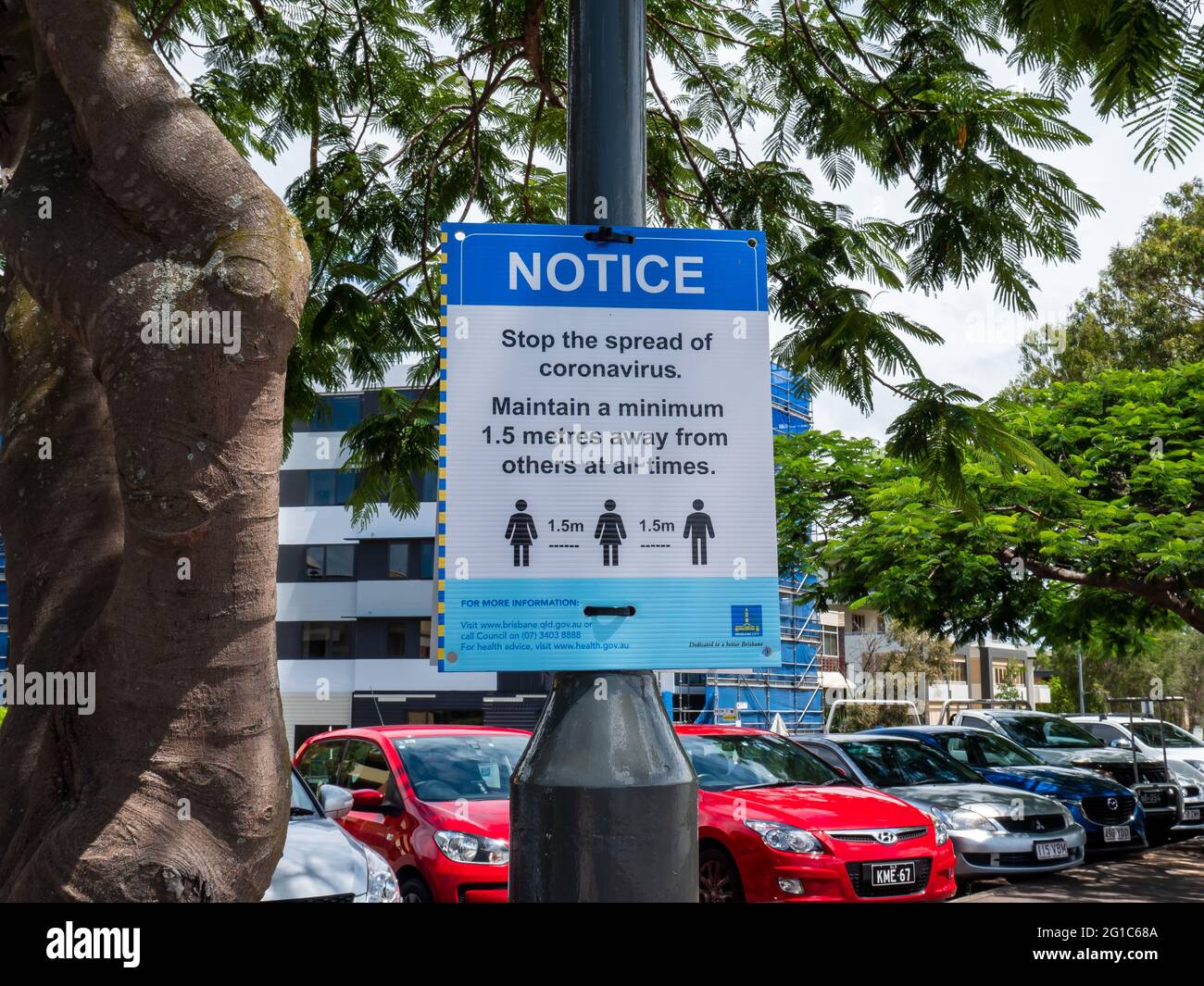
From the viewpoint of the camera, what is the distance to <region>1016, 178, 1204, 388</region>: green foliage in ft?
86.3

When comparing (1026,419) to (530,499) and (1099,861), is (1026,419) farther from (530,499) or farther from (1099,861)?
(530,499)

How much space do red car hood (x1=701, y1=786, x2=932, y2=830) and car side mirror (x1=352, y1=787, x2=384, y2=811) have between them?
262 centimetres

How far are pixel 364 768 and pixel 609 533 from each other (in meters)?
7.36

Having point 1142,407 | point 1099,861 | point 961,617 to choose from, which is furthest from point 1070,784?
point 1142,407

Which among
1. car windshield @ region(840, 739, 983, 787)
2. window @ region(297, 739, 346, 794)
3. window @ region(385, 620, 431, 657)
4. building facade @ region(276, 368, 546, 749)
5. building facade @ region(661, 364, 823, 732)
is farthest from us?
building facade @ region(661, 364, 823, 732)

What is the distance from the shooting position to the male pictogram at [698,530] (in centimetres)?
306

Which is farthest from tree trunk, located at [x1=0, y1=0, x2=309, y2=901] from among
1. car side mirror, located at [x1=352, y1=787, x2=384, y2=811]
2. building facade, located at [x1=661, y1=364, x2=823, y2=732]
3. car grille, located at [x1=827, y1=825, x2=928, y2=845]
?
building facade, located at [x1=661, y1=364, x2=823, y2=732]

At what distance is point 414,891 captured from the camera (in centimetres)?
875

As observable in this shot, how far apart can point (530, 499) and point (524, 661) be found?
1.32ft

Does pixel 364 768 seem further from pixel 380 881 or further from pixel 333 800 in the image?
pixel 380 881

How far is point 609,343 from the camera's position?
123 inches

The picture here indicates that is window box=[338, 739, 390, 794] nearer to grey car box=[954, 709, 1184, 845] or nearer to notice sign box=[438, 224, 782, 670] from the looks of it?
notice sign box=[438, 224, 782, 670]

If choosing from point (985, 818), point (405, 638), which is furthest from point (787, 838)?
point (405, 638)

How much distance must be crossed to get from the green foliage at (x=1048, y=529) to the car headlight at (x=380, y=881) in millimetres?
8959
